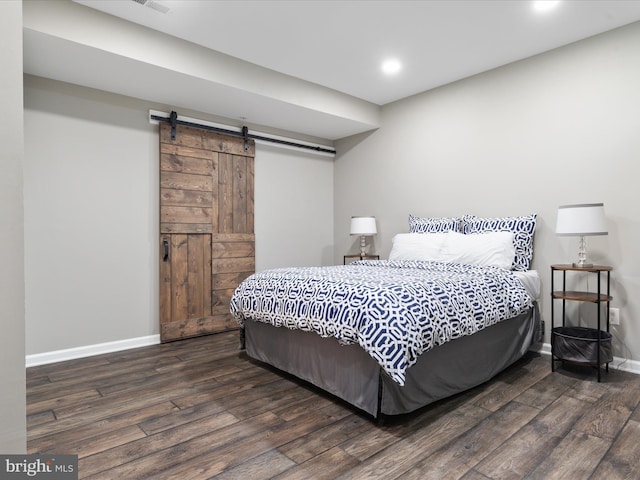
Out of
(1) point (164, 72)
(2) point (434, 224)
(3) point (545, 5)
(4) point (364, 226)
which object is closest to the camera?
(3) point (545, 5)

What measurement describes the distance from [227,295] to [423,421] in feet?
9.00

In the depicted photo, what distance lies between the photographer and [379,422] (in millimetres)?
2051

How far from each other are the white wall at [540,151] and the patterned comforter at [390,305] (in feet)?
2.64

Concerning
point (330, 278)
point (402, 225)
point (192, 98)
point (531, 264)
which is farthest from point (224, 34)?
point (531, 264)

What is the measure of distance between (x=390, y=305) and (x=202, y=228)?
8.85 feet

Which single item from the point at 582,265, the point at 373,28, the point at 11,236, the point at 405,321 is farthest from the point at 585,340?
the point at 11,236

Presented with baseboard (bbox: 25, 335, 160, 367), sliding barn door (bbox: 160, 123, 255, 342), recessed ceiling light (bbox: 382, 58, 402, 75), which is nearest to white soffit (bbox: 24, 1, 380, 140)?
sliding barn door (bbox: 160, 123, 255, 342)

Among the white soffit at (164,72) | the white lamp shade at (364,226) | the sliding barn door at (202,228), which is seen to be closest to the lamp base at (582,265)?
the white lamp shade at (364,226)

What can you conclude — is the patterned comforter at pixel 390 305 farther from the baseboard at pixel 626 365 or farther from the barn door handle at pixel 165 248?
the barn door handle at pixel 165 248

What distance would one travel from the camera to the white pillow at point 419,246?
11.6ft

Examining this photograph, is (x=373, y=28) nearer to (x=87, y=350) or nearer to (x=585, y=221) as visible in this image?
(x=585, y=221)

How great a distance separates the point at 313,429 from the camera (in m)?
2.00

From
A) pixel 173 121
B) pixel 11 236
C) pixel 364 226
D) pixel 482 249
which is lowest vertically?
pixel 482 249

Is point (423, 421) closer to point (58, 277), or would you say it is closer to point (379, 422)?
point (379, 422)
